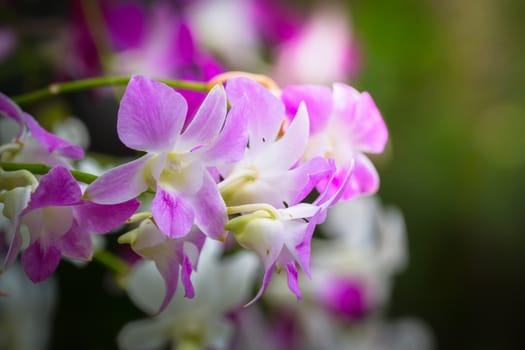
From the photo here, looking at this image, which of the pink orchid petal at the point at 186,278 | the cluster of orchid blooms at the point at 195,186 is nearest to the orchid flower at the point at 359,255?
the cluster of orchid blooms at the point at 195,186

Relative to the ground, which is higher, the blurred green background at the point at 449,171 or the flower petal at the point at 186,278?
the flower petal at the point at 186,278

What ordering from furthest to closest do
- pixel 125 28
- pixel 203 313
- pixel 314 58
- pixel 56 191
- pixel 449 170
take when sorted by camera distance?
pixel 449 170, pixel 314 58, pixel 125 28, pixel 203 313, pixel 56 191

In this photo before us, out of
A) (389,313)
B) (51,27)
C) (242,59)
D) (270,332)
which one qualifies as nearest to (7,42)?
(51,27)

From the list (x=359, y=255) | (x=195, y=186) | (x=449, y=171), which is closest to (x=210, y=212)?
(x=195, y=186)

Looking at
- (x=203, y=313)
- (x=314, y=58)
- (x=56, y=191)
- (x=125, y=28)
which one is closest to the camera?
(x=56, y=191)

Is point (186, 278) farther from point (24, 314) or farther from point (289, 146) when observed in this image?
point (24, 314)

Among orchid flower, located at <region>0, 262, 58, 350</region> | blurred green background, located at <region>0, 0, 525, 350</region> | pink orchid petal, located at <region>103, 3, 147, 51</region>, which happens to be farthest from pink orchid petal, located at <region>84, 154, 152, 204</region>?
blurred green background, located at <region>0, 0, 525, 350</region>

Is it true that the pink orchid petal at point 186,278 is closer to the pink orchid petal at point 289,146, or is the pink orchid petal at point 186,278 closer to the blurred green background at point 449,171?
the pink orchid petal at point 289,146
